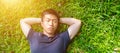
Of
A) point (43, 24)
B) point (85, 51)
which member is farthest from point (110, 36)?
point (43, 24)

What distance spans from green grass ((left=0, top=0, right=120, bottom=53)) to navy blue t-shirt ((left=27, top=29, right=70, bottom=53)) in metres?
0.16

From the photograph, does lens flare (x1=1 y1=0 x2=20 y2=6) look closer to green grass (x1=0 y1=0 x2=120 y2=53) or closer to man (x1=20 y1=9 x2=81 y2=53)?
green grass (x1=0 y1=0 x2=120 y2=53)

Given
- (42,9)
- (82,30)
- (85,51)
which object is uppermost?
(42,9)

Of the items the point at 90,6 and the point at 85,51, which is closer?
the point at 85,51

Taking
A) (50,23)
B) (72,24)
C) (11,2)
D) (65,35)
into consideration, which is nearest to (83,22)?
(72,24)

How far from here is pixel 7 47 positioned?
4797 mm

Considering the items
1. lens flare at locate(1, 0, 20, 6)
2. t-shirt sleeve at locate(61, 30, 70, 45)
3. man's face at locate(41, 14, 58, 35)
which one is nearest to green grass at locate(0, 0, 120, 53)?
lens flare at locate(1, 0, 20, 6)

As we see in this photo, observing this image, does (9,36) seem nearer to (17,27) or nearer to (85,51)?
(17,27)

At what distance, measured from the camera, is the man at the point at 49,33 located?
4.45 m

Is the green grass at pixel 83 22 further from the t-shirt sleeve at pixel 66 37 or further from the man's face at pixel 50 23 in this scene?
the man's face at pixel 50 23

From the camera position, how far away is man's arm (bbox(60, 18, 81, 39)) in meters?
4.54

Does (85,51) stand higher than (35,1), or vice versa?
(35,1)

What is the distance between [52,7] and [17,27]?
2.18 ft

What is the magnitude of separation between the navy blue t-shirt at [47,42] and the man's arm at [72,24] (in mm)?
77
